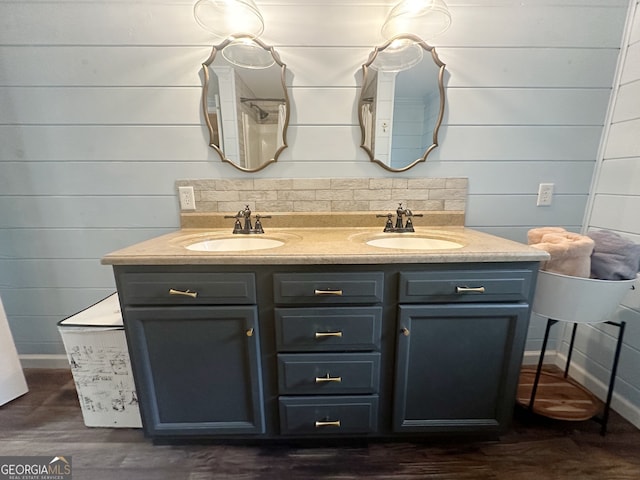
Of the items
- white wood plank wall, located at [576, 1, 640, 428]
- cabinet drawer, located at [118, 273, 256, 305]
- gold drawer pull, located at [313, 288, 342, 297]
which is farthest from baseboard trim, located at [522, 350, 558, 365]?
cabinet drawer, located at [118, 273, 256, 305]

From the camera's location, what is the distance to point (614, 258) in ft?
3.36

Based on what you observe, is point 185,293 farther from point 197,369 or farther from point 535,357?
point 535,357

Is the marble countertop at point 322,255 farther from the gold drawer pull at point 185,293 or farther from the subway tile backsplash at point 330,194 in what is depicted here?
the subway tile backsplash at point 330,194

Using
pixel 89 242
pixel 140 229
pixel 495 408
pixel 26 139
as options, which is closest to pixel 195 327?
pixel 140 229

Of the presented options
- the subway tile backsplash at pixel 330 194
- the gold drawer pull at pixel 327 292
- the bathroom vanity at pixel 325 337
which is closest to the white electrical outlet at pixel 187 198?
the subway tile backsplash at pixel 330 194

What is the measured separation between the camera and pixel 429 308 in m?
0.99

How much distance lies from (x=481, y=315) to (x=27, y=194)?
2.26 m

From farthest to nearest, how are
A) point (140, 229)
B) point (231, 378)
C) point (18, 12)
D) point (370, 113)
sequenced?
point (140, 229), point (370, 113), point (18, 12), point (231, 378)

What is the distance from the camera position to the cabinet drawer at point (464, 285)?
0.97 meters

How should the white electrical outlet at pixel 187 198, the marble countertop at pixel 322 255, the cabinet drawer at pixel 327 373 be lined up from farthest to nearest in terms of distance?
the white electrical outlet at pixel 187 198
the cabinet drawer at pixel 327 373
the marble countertop at pixel 322 255

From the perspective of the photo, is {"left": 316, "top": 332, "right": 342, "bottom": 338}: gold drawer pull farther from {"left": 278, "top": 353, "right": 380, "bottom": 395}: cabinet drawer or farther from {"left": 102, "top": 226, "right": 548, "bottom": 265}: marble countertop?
{"left": 102, "top": 226, "right": 548, "bottom": 265}: marble countertop

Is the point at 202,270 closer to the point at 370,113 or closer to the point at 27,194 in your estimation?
the point at 370,113

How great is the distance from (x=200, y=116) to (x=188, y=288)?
92 centimetres

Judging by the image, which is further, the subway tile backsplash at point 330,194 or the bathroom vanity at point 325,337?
the subway tile backsplash at point 330,194
